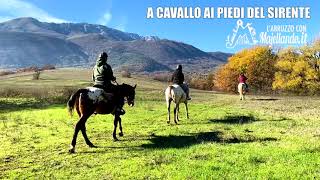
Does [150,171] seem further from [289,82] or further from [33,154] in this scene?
[289,82]

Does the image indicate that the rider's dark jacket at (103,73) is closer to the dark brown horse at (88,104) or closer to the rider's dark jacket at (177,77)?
the dark brown horse at (88,104)

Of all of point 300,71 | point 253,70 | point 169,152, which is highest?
point 253,70

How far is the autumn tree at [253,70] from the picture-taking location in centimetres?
10662

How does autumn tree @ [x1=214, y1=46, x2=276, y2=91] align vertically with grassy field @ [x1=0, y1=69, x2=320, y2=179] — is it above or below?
above

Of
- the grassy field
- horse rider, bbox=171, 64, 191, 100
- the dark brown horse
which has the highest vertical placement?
horse rider, bbox=171, 64, 191, 100

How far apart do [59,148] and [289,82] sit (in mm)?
80594

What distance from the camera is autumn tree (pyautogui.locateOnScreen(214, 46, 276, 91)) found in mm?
106625

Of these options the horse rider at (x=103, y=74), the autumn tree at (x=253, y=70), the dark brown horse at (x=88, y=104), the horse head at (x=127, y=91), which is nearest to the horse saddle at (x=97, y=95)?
the dark brown horse at (x=88, y=104)

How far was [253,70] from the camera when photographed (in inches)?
4245

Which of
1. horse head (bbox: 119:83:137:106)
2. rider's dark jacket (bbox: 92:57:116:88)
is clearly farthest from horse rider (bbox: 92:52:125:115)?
horse head (bbox: 119:83:137:106)

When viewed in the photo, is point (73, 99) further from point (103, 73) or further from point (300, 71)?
point (300, 71)

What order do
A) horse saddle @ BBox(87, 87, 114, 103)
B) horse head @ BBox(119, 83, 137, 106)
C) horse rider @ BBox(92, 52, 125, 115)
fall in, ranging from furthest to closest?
horse head @ BBox(119, 83, 137, 106), horse rider @ BBox(92, 52, 125, 115), horse saddle @ BBox(87, 87, 114, 103)

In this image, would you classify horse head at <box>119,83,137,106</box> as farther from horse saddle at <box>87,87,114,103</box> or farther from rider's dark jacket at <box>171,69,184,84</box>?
rider's dark jacket at <box>171,69,184,84</box>

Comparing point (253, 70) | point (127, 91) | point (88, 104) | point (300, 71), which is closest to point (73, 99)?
point (88, 104)
